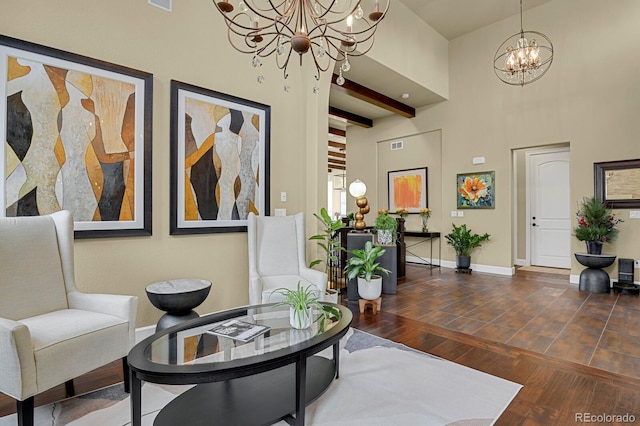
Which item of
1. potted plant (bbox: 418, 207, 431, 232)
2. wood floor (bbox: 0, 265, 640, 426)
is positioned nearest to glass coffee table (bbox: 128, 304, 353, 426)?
wood floor (bbox: 0, 265, 640, 426)

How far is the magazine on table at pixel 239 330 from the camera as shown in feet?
6.23

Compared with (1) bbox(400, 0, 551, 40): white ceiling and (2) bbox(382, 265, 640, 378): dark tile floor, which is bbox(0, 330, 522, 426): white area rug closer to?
(2) bbox(382, 265, 640, 378): dark tile floor

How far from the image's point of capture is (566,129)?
563 centimetres

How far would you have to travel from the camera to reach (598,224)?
511cm

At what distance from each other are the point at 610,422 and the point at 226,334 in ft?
7.26

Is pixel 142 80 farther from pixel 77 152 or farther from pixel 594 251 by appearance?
pixel 594 251

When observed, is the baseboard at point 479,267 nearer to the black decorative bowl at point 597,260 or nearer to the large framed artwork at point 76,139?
the black decorative bowl at point 597,260

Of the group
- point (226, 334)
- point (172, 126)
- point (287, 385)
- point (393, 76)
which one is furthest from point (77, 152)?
point (393, 76)

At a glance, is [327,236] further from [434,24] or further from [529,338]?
[434,24]

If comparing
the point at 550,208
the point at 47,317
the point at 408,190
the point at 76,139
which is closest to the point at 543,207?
the point at 550,208

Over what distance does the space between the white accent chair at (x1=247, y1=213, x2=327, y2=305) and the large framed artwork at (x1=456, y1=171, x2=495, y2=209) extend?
450 cm

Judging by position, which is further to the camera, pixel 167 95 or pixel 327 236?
pixel 327 236

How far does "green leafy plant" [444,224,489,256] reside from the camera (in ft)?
21.6

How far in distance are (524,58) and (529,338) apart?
13.9ft
